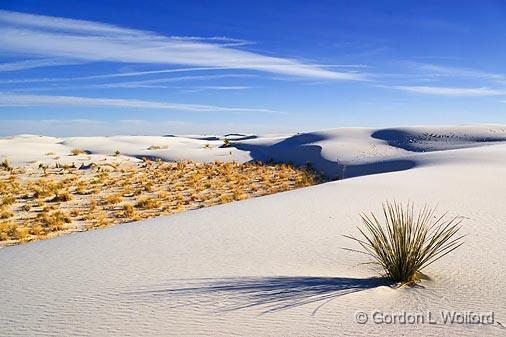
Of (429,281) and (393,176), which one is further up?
(393,176)

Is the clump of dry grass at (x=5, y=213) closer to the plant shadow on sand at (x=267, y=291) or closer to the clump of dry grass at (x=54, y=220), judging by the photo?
the clump of dry grass at (x=54, y=220)

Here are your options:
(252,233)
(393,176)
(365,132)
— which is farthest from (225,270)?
(365,132)

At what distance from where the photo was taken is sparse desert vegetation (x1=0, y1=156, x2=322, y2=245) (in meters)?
9.52

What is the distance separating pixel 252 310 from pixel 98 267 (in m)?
2.20

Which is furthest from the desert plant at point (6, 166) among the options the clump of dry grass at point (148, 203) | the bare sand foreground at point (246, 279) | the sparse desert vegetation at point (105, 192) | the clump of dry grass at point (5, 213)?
the bare sand foreground at point (246, 279)

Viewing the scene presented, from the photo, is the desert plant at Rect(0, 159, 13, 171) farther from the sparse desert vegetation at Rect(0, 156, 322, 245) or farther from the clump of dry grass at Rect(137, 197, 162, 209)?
the clump of dry grass at Rect(137, 197, 162, 209)

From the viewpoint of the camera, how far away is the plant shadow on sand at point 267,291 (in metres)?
3.67

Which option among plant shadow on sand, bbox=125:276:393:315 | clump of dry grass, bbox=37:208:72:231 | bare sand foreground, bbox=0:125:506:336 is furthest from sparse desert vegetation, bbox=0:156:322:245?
plant shadow on sand, bbox=125:276:393:315

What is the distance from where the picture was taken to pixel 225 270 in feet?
15.3

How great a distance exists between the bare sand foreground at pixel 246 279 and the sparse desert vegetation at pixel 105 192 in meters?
2.65

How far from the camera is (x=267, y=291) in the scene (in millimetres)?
3926

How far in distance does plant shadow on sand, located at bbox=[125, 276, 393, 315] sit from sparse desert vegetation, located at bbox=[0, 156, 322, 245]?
17.3 feet

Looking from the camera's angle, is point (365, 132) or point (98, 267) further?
point (365, 132)

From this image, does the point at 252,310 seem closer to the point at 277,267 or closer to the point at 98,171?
the point at 277,267
